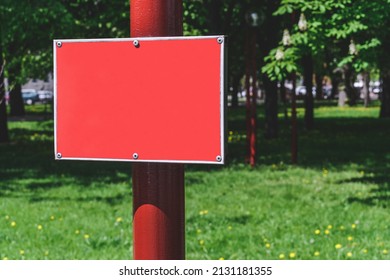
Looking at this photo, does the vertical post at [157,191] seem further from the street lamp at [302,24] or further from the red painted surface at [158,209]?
the street lamp at [302,24]

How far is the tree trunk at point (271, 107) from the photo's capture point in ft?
70.6

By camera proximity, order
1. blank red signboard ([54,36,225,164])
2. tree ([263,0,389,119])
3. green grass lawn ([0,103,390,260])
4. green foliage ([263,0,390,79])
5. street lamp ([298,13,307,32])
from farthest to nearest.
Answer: street lamp ([298,13,307,32])
tree ([263,0,389,119])
green foliage ([263,0,390,79])
green grass lawn ([0,103,390,260])
blank red signboard ([54,36,225,164])

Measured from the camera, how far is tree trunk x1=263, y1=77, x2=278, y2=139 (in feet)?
70.6

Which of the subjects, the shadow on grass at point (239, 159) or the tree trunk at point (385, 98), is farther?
the tree trunk at point (385, 98)

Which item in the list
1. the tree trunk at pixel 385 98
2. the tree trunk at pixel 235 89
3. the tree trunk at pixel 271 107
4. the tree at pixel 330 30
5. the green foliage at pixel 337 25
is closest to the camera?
the green foliage at pixel 337 25

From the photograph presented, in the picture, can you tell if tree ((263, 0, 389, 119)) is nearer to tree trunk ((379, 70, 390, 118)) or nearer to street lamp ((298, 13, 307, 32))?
street lamp ((298, 13, 307, 32))

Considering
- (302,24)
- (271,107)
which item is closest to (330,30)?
(302,24)

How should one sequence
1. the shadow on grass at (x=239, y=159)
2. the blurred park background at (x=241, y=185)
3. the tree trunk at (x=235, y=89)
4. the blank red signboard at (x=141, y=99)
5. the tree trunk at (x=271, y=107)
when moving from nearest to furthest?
the blank red signboard at (x=141, y=99) < the blurred park background at (x=241, y=185) < the shadow on grass at (x=239, y=159) < the tree trunk at (x=271, y=107) < the tree trunk at (x=235, y=89)

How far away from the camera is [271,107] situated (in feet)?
70.5

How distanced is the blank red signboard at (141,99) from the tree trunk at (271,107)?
1932 cm

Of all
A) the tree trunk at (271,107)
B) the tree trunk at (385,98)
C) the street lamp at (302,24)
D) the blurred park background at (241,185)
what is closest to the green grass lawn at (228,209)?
the blurred park background at (241,185)

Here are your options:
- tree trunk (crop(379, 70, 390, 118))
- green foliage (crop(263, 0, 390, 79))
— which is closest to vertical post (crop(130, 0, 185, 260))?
green foliage (crop(263, 0, 390, 79))

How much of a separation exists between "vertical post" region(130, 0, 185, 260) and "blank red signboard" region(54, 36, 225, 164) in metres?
0.05
